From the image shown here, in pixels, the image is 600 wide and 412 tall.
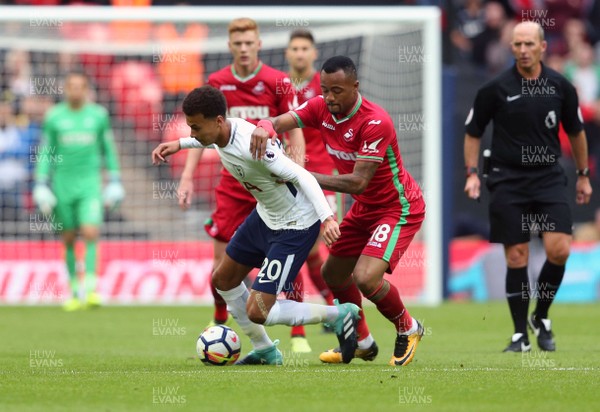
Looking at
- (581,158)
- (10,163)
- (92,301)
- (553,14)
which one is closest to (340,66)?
(581,158)

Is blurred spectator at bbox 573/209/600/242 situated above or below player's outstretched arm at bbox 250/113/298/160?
below

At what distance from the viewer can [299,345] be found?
9844mm

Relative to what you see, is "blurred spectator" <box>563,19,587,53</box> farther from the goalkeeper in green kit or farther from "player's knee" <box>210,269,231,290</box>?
"player's knee" <box>210,269,231,290</box>

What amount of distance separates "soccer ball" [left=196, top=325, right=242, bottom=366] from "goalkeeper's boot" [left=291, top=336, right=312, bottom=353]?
1559 millimetres

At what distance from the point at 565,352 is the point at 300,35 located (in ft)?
13.6

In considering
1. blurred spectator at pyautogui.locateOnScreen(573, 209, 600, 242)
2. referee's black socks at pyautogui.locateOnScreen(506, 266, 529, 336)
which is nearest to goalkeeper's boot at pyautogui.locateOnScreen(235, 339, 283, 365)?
referee's black socks at pyautogui.locateOnScreen(506, 266, 529, 336)

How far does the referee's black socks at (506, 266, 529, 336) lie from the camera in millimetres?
9906

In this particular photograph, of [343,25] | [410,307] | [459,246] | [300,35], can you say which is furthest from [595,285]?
[300,35]

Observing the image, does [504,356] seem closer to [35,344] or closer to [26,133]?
[35,344]

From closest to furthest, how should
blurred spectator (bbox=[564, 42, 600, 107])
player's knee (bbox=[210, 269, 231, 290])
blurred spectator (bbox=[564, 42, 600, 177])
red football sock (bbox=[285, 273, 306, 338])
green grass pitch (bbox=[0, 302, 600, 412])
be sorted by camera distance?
1. green grass pitch (bbox=[0, 302, 600, 412])
2. player's knee (bbox=[210, 269, 231, 290])
3. red football sock (bbox=[285, 273, 306, 338])
4. blurred spectator (bbox=[564, 42, 600, 177])
5. blurred spectator (bbox=[564, 42, 600, 107])

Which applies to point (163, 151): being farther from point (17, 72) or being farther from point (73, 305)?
point (17, 72)

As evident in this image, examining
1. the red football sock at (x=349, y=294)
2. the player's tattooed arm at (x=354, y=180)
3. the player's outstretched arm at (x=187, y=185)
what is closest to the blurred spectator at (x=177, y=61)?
the player's outstretched arm at (x=187, y=185)

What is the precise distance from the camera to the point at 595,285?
1716cm

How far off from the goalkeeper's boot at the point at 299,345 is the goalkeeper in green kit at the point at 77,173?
5.69 meters
